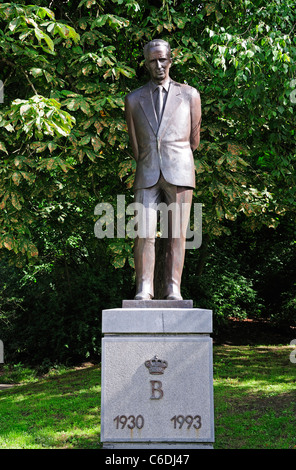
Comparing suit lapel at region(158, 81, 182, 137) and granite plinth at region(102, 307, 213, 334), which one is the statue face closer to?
suit lapel at region(158, 81, 182, 137)

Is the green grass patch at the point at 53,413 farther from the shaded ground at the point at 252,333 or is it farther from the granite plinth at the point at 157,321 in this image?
the shaded ground at the point at 252,333

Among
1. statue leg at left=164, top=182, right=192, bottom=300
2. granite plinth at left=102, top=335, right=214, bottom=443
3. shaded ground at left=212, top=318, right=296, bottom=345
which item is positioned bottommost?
shaded ground at left=212, top=318, right=296, bottom=345

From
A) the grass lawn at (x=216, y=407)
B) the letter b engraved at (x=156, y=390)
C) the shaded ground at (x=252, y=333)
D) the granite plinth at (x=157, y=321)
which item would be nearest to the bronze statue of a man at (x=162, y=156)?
the granite plinth at (x=157, y=321)

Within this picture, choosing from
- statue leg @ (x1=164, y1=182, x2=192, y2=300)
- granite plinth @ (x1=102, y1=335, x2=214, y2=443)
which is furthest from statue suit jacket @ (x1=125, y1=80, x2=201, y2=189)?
granite plinth @ (x1=102, y1=335, x2=214, y2=443)

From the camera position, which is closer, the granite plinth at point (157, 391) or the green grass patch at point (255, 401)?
the granite plinth at point (157, 391)

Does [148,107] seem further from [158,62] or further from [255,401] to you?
[255,401]

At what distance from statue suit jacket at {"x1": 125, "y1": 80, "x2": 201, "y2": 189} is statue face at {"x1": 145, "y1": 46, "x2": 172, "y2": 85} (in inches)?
5.3

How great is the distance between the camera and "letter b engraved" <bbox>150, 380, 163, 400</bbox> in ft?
14.2

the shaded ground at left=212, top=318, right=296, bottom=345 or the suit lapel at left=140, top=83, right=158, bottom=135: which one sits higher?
the suit lapel at left=140, top=83, right=158, bottom=135

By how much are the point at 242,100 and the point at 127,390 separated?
4481mm

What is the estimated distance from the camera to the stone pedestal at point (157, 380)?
4320 millimetres

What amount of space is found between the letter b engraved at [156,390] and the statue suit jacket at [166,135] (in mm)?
1646

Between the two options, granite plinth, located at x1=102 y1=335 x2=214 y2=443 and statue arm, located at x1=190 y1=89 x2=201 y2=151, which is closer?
granite plinth, located at x1=102 y1=335 x2=214 y2=443
